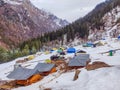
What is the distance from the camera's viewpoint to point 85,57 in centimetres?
6956

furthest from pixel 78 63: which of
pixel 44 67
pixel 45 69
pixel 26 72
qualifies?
pixel 26 72

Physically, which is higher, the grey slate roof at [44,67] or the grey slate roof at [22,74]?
the grey slate roof at [44,67]

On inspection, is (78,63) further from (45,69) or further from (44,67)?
(44,67)

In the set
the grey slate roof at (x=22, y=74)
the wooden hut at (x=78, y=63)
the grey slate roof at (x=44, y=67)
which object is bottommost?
the grey slate roof at (x=22, y=74)

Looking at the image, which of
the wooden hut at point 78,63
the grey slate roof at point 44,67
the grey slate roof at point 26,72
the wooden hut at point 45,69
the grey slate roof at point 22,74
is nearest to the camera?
the grey slate roof at point 22,74

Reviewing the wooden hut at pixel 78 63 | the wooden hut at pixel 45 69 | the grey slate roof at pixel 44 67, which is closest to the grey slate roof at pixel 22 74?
the wooden hut at pixel 45 69

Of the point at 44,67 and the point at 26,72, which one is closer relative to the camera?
the point at 26,72

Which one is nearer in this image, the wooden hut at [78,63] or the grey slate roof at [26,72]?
the grey slate roof at [26,72]

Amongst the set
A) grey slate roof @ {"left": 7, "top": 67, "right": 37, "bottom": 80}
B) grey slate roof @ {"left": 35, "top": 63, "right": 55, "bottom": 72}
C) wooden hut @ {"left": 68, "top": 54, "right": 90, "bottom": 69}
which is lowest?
grey slate roof @ {"left": 7, "top": 67, "right": 37, "bottom": 80}

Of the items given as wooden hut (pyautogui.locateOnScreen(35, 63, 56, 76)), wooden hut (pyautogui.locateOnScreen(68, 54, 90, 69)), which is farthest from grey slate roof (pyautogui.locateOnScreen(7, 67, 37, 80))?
wooden hut (pyautogui.locateOnScreen(68, 54, 90, 69))

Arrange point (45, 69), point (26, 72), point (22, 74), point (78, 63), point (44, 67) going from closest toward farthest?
point (22, 74)
point (26, 72)
point (78, 63)
point (45, 69)
point (44, 67)

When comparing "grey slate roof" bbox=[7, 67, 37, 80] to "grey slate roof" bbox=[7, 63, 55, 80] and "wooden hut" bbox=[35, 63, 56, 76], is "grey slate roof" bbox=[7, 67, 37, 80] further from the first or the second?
"wooden hut" bbox=[35, 63, 56, 76]

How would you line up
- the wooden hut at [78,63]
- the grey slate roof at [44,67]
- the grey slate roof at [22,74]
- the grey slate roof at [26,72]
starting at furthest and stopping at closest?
the grey slate roof at [44,67]
the wooden hut at [78,63]
the grey slate roof at [26,72]
the grey slate roof at [22,74]

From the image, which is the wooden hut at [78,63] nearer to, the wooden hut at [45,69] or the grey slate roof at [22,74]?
the wooden hut at [45,69]
